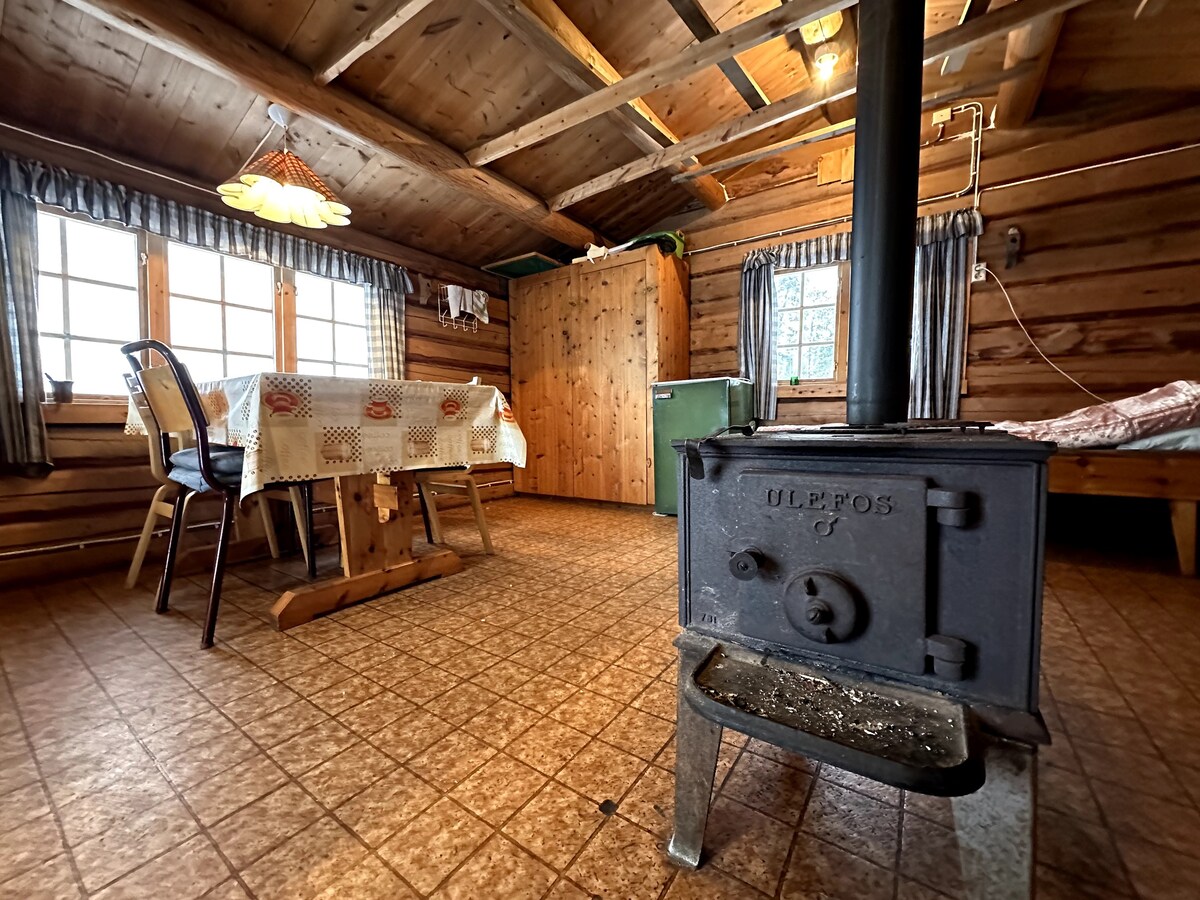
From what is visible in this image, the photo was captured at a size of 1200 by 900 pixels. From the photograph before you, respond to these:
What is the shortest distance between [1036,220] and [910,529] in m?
3.64

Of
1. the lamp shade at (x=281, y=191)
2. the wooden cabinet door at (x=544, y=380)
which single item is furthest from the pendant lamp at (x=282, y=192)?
the wooden cabinet door at (x=544, y=380)

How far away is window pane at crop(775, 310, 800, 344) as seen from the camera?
379cm

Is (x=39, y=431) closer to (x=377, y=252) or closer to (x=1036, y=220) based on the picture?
(x=377, y=252)

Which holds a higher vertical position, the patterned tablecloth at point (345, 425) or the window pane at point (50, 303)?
the window pane at point (50, 303)

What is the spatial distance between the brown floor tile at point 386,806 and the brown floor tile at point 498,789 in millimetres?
70

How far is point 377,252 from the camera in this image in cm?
360

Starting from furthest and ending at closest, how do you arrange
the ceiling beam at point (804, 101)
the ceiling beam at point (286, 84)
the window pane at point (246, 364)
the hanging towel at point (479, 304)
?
the hanging towel at point (479, 304)
the window pane at point (246, 364)
the ceiling beam at point (804, 101)
the ceiling beam at point (286, 84)

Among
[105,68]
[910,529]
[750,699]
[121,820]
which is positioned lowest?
[121,820]

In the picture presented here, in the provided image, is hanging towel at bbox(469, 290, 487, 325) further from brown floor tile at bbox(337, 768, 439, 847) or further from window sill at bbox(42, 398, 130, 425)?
brown floor tile at bbox(337, 768, 439, 847)

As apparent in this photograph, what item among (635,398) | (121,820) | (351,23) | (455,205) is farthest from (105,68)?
(635,398)

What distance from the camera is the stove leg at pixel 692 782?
0.80 m

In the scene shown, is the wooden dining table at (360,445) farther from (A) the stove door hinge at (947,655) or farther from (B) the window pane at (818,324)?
(B) the window pane at (818,324)

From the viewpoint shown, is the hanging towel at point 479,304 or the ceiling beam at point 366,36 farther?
the hanging towel at point 479,304

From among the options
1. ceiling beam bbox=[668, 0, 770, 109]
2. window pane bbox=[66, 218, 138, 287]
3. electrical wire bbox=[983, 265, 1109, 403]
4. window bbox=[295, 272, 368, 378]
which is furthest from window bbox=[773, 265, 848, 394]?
window pane bbox=[66, 218, 138, 287]
